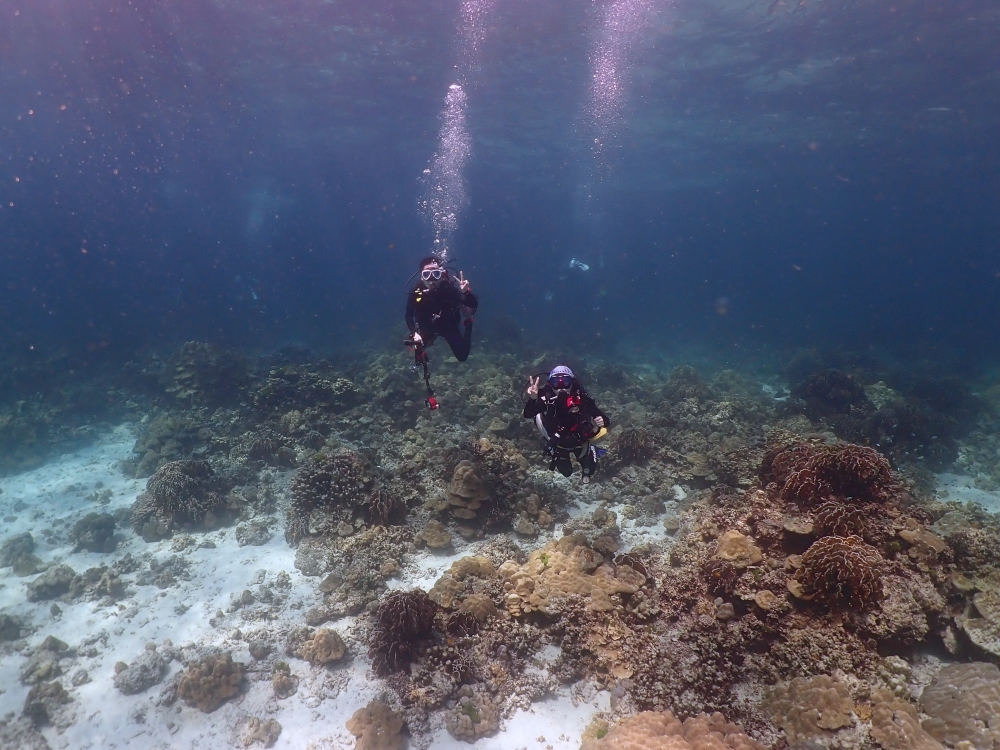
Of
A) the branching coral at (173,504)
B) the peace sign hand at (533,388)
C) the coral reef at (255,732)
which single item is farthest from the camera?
the branching coral at (173,504)

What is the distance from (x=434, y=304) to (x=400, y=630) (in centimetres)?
507

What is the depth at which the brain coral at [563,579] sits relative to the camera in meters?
6.61

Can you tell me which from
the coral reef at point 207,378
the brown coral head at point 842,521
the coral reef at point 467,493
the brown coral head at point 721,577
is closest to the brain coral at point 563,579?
the brown coral head at point 721,577

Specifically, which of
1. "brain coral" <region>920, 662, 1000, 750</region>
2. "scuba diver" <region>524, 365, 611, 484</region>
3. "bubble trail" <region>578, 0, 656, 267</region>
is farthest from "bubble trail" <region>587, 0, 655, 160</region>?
"brain coral" <region>920, 662, 1000, 750</region>

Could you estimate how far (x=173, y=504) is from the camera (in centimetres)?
1105

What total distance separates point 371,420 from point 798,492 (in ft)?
36.6

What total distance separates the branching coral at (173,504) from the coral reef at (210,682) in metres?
4.70

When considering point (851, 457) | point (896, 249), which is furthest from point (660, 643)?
point (896, 249)

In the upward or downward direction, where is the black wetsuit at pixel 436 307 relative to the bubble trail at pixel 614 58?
downward

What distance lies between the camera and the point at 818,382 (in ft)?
55.4

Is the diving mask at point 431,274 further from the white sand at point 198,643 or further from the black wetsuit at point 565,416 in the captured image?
the white sand at point 198,643

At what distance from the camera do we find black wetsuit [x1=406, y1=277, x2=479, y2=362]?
8.19 meters

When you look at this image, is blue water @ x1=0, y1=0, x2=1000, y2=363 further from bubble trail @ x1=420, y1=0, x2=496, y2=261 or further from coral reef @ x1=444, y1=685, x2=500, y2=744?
coral reef @ x1=444, y1=685, x2=500, y2=744

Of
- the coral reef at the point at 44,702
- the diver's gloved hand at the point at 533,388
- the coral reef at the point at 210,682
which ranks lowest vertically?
the coral reef at the point at 44,702
